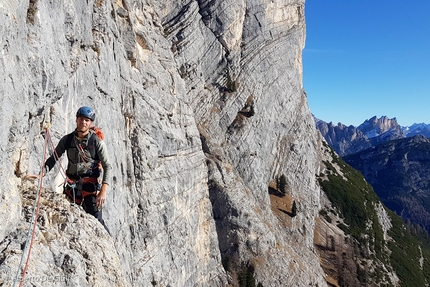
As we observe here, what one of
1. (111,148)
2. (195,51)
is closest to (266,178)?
(195,51)

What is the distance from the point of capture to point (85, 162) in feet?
32.3

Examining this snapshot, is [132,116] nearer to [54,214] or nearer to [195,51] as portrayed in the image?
[54,214]

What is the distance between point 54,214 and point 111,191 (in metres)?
10.0

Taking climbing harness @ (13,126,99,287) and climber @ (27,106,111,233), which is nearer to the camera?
climbing harness @ (13,126,99,287)

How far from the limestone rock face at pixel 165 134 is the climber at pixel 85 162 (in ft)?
2.43

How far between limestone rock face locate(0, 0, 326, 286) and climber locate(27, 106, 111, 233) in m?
0.74

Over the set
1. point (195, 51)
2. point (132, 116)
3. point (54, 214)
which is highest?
point (195, 51)

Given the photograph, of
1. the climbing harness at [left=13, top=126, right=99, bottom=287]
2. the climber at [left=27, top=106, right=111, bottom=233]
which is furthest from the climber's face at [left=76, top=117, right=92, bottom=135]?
the climbing harness at [left=13, top=126, right=99, bottom=287]

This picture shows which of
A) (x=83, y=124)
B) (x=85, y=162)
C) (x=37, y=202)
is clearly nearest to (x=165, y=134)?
(x=85, y=162)

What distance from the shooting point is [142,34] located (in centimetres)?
3419

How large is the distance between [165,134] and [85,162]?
75.3ft

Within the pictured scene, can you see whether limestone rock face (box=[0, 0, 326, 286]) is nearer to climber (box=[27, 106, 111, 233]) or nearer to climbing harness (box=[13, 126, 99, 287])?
climbing harness (box=[13, 126, 99, 287])

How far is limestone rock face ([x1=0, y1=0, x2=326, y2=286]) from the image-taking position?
8891 mm

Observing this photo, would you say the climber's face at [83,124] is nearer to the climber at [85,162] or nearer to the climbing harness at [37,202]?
the climber at [85,162]
